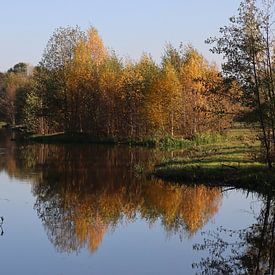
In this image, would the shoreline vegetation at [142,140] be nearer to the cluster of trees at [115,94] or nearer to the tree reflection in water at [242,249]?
the cluster of trees at [115,94]

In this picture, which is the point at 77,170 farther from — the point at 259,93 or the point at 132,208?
the point at 259,93

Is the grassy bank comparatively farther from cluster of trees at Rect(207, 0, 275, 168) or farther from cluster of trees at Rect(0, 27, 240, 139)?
cluster of trees at Rect(207, 0, 275, 168)

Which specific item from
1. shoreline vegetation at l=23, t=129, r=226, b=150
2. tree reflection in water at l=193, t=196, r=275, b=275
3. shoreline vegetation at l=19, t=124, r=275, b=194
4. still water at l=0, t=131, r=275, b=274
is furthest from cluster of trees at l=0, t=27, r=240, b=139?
tree reflection in water at l=193, t=196, r=275, b=275

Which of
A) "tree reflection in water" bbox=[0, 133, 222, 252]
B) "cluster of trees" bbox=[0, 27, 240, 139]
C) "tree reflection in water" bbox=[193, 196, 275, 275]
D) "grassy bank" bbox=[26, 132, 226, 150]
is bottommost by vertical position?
"tree reflection in water" bbox=[193, 196, 275, 275]

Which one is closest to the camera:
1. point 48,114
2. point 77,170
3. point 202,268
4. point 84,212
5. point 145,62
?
point 202,268

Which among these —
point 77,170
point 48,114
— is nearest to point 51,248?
point 77,170

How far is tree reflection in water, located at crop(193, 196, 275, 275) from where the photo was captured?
43.7 ft

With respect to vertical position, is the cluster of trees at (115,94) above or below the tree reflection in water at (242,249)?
above

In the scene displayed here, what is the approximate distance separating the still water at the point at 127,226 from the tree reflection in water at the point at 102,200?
4 centimetres

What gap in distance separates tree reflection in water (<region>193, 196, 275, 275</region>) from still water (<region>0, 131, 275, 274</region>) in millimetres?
29

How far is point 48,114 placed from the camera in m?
64.4

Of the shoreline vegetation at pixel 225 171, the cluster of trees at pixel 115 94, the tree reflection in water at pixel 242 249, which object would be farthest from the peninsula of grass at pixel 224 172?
the cluster of trees at pixel 115 94

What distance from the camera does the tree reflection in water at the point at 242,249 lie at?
1333cm

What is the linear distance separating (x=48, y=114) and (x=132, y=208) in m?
44.6
